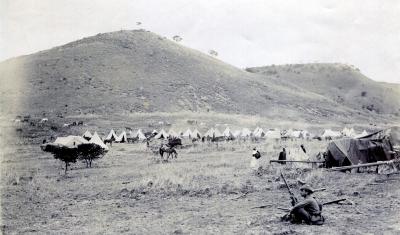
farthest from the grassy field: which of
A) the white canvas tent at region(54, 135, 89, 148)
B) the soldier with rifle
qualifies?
the white canvas tent at region(54, 135, 89, 148)

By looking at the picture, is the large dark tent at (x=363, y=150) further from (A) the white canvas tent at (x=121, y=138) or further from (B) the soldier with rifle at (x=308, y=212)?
(A) the white canvas tent at (x=121, y=138)

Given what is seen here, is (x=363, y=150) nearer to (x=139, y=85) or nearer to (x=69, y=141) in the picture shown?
(x=69, y=141)

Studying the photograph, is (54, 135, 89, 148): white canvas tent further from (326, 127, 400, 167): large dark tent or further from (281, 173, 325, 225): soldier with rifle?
(281, 173, 325, 225): soldier with rifle

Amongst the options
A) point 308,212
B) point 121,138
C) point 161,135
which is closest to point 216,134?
point 161,135

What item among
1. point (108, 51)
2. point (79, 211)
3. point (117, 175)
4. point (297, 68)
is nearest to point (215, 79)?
point (108, 51)

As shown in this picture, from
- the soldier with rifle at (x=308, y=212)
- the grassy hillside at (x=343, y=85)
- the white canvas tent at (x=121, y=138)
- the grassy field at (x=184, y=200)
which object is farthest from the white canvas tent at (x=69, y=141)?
the grassy hillside at (x=343, y=85)

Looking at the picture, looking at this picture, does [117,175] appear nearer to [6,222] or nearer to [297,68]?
[6,222]
